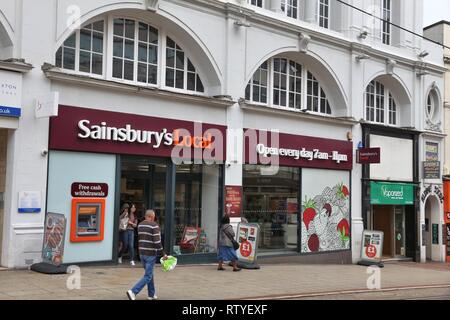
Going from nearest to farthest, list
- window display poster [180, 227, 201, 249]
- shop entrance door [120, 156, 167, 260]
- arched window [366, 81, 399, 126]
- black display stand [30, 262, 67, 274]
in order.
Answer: black display stand [30, 262, 67, 274] → shop entrance door [120, 156, 167, 260] → window display poster [180, 227, 201, 249] → arched window [366, 81, 399, 126]

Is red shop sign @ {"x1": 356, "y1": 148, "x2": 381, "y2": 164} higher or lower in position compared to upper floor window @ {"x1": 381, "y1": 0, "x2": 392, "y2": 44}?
lower

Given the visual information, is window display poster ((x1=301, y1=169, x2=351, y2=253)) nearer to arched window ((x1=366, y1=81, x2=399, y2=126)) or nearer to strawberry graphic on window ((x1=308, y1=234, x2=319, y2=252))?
strawberry graphic on window ((x1=308, y1=234, x2=319, y2=252))

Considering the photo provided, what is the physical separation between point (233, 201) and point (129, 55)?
5380 millimetres

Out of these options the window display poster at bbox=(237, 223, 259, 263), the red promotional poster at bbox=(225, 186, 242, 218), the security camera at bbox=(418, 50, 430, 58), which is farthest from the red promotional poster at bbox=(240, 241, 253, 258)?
the security camera at bbox=(418, 50, 430, 58)

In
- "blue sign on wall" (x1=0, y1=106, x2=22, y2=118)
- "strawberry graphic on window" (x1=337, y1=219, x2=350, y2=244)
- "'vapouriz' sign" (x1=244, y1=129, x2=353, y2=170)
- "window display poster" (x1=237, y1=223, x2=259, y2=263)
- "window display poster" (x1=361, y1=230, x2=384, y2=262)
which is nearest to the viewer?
"blue sign on wall" (x1=0, y1=106, x2=22, y2=118)

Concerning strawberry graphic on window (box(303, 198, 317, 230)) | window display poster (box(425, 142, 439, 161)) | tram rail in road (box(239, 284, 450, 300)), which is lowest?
tram rail in road (box(239, 284, 450, 300))

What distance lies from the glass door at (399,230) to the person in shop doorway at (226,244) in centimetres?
1131

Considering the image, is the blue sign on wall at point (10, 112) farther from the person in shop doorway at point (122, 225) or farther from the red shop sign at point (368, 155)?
the red shop sign at point (368, 155)

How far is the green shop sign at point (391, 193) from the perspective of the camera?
22.5 metres

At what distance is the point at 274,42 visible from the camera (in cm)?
1909

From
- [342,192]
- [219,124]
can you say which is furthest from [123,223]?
[342,192]

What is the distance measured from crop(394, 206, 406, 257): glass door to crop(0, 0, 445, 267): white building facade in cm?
9

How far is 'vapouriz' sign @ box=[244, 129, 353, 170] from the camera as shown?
18312 mm

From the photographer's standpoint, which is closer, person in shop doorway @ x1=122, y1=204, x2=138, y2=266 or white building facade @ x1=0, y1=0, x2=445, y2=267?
white building facade @ x1=0, y1=0, x2=445, y2=267
